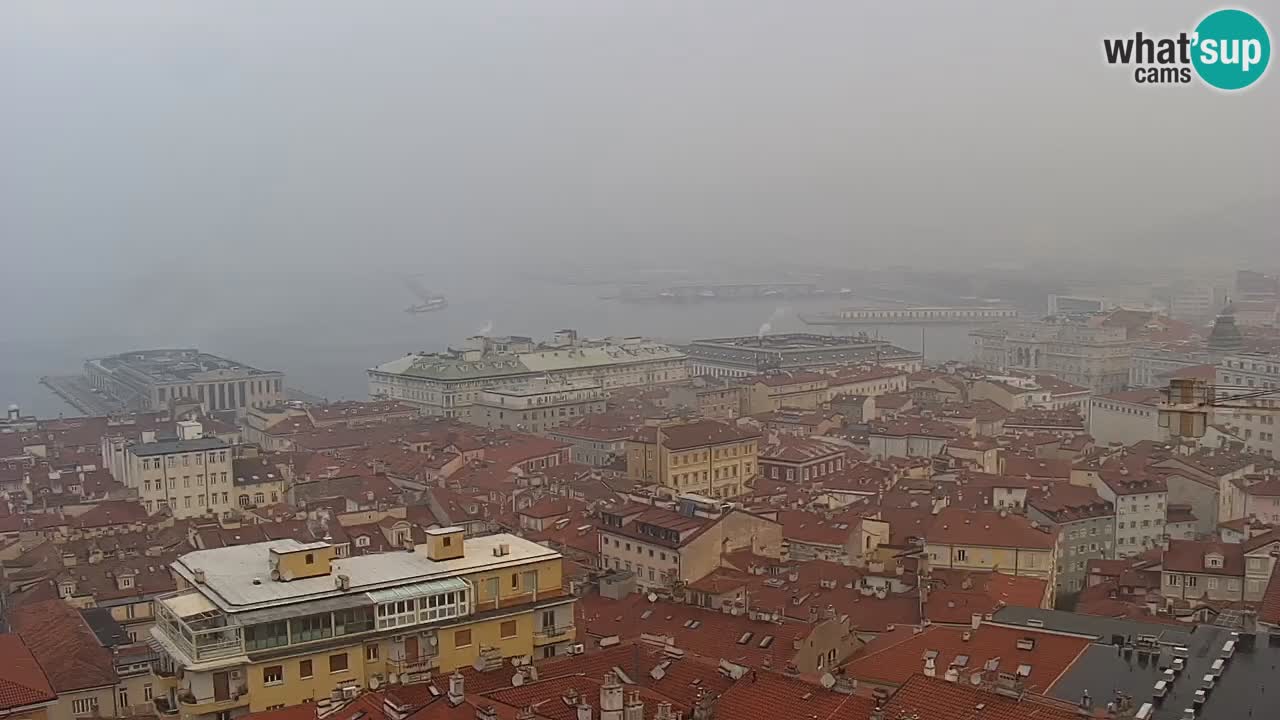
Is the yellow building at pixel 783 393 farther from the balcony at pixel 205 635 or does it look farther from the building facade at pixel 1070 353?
the balcony at pixel 205 635

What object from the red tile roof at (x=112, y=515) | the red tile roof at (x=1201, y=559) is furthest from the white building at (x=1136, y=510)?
the red tile roof at (x=112, y=515)

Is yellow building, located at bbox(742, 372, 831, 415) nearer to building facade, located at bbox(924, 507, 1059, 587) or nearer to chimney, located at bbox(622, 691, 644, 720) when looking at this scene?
building facade, located at bbox(924, 507, 1059, 587)

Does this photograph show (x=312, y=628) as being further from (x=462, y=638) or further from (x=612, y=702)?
(x=612, y=702)


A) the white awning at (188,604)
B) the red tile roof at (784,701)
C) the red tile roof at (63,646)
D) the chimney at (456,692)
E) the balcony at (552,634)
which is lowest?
the red tile roof at (63,646)

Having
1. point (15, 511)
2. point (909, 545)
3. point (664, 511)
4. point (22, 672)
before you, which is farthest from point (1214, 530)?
point (15, 511)

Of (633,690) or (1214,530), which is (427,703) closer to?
(633,690)

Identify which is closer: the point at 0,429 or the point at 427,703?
the point at 427,703
